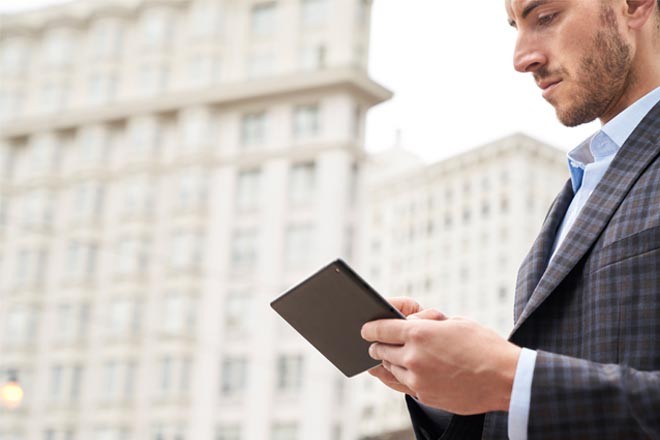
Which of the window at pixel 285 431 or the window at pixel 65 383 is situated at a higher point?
the window at pixel 65 383

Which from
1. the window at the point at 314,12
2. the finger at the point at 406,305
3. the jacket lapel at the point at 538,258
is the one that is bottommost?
the finger at the point at 406,305

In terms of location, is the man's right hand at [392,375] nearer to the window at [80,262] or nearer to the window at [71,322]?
the window at [71,322]

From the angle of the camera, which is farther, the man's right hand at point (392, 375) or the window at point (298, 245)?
the window at point (298, 245)

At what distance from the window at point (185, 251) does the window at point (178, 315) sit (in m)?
1.09

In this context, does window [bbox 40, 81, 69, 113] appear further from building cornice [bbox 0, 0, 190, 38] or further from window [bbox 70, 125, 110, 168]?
building cornice [bbox 0, 0, 190, 38]

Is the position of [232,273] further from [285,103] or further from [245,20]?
[245,20]

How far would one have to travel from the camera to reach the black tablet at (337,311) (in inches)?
49.6

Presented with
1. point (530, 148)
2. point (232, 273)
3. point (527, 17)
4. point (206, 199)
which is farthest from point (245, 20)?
point (527, 17)

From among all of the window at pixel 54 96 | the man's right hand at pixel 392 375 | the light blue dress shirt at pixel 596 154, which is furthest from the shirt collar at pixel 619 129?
the window at pixel 54 96

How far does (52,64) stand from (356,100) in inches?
521

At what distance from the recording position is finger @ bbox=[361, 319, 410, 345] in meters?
1.14

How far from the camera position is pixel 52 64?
4012 cm

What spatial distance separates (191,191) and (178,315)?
→ 4663 mm

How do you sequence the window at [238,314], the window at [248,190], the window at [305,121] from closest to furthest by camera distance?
the window at [238,314], the window at [305,121], the window at [248,190]
